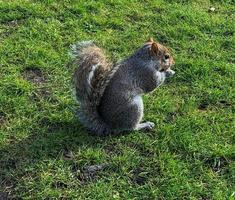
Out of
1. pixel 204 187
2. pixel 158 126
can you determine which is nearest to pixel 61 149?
pixel 158 126

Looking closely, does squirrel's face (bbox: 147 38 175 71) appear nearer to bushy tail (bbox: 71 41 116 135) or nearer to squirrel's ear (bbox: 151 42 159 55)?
squirrel's ear (bbox: 151 42 159 55)

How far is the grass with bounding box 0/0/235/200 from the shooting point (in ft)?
10.8

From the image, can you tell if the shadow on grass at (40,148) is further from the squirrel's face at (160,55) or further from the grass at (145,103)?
the squirrel's face at (160,55)

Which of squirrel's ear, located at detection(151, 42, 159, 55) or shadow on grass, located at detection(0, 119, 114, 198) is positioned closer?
shadow on grass, located at detection(0, 119, 114, 198)

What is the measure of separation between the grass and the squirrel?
0.13m

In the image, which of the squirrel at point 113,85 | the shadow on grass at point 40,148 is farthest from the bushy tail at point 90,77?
the shadow on grass at point 40,148

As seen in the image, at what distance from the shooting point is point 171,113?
13.0ft

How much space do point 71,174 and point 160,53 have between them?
3.77 ft

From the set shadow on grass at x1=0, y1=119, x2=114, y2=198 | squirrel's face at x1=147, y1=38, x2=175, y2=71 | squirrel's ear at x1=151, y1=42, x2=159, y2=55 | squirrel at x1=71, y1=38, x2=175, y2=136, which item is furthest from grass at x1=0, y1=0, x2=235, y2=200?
squirrel's ear at x1=151, y1=42, x2=159, y2=55

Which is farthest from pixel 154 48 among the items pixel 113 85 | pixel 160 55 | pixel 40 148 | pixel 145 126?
pixel 40 148

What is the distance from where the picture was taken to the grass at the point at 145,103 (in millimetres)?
3305

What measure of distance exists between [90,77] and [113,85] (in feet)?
0.76

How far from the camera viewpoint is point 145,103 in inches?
160

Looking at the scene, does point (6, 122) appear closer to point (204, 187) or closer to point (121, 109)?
point (121, 109)
